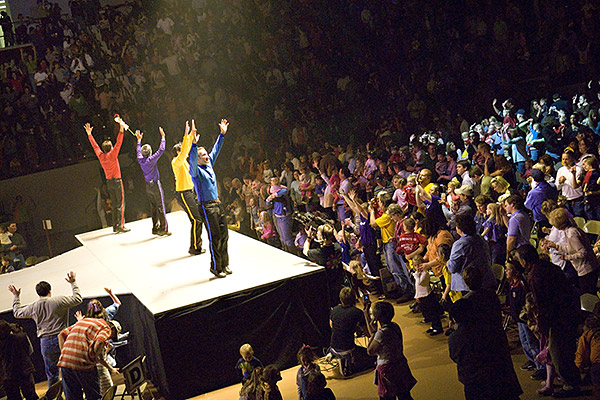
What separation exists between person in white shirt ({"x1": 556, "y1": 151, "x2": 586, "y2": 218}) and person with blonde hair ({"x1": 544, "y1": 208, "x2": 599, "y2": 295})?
2231mm

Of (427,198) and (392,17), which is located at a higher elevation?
(392,17)

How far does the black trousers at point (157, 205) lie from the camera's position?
9977 mm

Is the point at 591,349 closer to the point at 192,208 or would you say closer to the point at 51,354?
the point at 192,208

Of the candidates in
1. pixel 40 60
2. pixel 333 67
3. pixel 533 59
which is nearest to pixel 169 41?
pixel 40 60

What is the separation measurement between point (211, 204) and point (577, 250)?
386 cm

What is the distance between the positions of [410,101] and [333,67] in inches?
106

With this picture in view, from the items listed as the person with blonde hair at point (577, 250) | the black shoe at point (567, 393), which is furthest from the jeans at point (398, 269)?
the black shoe at point (567, 393)

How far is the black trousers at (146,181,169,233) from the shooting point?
9.98 m

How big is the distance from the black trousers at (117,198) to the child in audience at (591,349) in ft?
23.7

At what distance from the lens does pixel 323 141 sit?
16.6 m

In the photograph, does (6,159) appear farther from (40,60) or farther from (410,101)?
(410,101)

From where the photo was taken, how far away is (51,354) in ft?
25.8

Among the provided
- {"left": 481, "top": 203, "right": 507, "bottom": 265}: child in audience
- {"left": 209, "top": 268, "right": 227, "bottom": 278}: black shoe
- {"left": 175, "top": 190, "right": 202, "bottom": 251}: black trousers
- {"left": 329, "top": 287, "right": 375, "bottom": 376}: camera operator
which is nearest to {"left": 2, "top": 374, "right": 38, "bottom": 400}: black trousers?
{"left": 209, "top": 268, "right": 227, "bottom": 278}: black shoe

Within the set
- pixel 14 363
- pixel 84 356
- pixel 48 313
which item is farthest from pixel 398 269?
pixel 14 363
